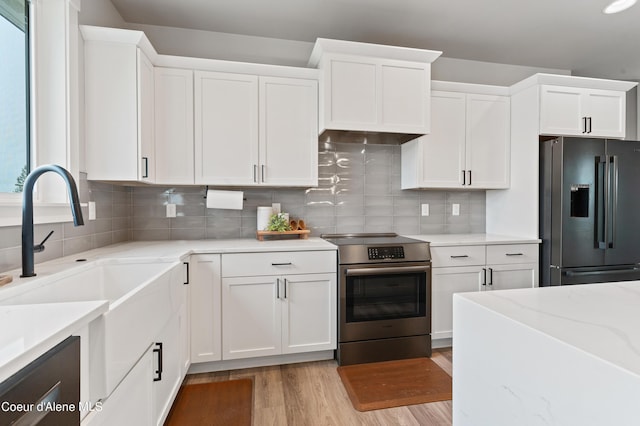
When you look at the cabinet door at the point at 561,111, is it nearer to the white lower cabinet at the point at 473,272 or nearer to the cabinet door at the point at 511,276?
the white lower cabinet at the point at 473,272

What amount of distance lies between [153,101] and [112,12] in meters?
0.79

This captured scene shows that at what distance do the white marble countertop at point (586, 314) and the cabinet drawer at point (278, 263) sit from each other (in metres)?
1.43

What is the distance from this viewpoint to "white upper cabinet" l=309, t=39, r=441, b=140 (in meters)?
2.41


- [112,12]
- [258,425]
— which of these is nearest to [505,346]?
[258,425]

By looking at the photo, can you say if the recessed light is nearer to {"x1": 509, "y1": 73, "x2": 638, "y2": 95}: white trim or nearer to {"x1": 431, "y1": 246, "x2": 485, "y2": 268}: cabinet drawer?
{"x1": 509, "y1": 73, "x2": 638, "y2": 95}: white trim

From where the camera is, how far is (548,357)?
A: 0.64 meters

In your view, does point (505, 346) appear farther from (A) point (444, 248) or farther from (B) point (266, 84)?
(B) point (266, 84)

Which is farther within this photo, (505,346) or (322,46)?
(322,46)

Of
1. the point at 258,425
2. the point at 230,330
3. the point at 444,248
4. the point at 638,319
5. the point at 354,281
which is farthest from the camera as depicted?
the point at 444,248

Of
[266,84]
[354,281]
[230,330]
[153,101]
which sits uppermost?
[266,84]

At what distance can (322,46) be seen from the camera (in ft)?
7.81

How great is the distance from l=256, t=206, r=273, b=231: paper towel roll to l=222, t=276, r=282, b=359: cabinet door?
536 mm

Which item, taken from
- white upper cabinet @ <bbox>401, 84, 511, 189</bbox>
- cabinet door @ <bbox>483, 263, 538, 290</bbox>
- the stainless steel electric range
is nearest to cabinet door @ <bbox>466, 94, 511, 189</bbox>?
white upper cabinet @ <bbox>401, 84, 511, 189</bbox>

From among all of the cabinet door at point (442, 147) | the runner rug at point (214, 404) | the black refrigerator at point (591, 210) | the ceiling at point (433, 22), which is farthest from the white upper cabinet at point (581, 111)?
the runner rug at point (214, 404)
